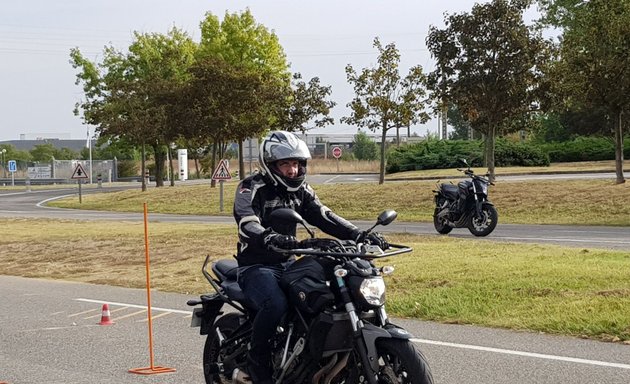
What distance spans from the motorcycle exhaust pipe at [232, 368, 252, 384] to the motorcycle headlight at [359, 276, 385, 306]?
132 centimetres

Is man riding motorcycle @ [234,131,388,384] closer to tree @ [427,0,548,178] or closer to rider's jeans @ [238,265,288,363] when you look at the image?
rider's jeans @ [238,265,288,363]

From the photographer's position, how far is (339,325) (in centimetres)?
548

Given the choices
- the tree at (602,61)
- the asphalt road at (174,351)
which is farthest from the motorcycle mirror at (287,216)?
the tree at (602,61)

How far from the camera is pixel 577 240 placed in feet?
66.0

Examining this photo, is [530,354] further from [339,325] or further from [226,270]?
[339,325]

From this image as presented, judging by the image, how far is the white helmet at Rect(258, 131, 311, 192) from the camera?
612 cm

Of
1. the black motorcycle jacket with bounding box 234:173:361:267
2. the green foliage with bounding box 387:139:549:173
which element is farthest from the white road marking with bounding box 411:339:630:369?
the green foliage with bounding box 387:139:549:173

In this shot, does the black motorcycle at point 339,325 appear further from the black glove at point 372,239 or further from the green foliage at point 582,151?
the green foliage at point 582,151

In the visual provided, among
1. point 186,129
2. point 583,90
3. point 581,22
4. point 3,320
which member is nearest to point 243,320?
point 3,320

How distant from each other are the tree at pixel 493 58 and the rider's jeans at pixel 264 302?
2774 cm

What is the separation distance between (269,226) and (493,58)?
93.5 feet

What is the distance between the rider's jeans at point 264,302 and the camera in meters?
5.91

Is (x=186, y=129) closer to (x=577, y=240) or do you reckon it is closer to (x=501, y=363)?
(x=577, y=240)

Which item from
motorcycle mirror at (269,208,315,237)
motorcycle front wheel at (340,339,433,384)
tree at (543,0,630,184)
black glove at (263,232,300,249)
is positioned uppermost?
tree at (543,0,630,184)
